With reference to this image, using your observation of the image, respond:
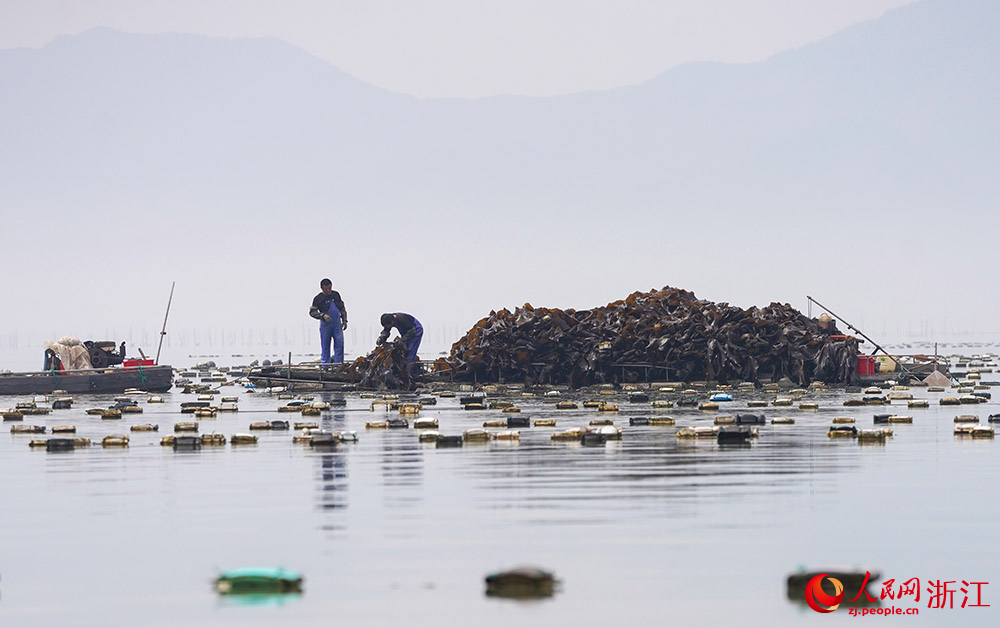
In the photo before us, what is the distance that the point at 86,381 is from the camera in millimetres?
74562

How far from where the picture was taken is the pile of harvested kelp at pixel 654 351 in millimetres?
78562

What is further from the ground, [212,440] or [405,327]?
[405,327]

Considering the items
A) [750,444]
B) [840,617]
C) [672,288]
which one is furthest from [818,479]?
[672,288]

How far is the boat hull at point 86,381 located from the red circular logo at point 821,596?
62.4 metres

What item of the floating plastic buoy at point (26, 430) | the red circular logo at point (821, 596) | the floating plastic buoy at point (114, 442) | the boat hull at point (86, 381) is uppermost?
the boat hull at point (86, 381)

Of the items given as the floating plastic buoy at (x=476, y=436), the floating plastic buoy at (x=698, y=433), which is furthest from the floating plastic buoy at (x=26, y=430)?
the floating plastic buoy at (x=698, y=433)

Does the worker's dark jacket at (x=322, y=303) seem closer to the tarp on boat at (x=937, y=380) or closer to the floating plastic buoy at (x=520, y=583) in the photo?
the tarp on boat at (x=937, y=380)

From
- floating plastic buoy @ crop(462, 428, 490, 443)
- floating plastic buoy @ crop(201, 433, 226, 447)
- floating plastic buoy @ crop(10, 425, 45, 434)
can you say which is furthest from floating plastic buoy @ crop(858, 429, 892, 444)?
floating plastic buoy @ crop(10, 425, 45, 434)

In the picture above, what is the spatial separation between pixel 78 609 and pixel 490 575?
5806mm

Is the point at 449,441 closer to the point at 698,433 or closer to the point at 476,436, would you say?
the point at 476,436

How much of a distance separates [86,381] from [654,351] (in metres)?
33.4

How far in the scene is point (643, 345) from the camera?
7981 centimetres

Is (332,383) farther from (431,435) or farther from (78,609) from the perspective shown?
(78,609)

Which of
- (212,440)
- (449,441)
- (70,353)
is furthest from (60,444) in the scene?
(70,353)
